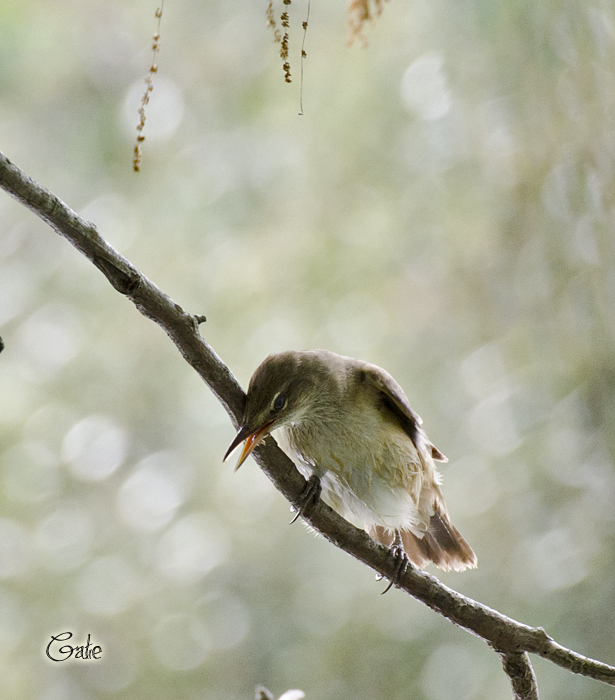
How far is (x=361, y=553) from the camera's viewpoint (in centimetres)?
133

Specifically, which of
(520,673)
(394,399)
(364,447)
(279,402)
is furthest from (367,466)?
(520,673)

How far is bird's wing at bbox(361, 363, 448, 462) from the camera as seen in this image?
159 cm

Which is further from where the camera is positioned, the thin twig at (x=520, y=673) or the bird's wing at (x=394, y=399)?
the bird's wing at (x=394, y=399)

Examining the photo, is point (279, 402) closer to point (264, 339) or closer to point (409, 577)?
point (409, 577)

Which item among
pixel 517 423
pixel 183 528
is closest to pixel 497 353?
pixel 517 423

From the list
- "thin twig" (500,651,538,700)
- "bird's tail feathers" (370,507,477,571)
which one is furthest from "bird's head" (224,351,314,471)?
"thin twig" (500,651,538,700)

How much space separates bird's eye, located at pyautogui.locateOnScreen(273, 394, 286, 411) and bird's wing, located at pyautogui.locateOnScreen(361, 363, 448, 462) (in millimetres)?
271

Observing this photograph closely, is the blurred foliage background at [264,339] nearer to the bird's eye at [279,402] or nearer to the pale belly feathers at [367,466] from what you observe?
the pale belly feathers at [367,466]

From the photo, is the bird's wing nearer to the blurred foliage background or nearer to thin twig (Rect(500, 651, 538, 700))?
thin twig (Rect(500, 651, 538, 700))

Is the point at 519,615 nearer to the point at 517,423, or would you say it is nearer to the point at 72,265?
the point at 517,423

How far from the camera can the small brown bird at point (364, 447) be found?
153 cm

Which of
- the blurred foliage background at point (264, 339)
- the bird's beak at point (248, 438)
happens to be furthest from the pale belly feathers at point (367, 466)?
the blurred foliage background at point (264, 339)

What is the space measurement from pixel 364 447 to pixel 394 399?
0.13 metres

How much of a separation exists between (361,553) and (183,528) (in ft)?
6.15
